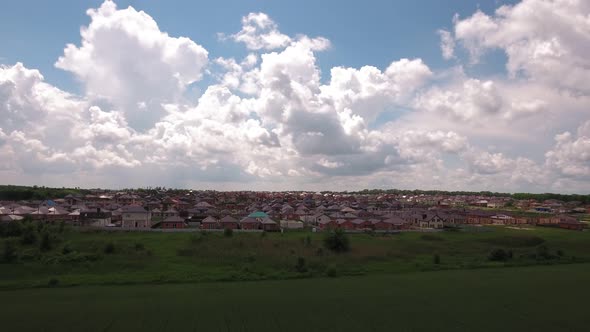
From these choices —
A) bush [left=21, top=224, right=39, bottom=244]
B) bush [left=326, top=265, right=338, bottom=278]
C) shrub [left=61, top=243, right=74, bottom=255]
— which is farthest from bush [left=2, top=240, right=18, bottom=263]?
bush [left=326, top=265, right=338, bottom=278]

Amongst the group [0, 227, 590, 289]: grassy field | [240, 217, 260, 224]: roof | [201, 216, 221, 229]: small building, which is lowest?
[0, 227, 590, 289]: grassy field

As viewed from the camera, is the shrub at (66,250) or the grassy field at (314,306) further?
the shrub at (66,250)

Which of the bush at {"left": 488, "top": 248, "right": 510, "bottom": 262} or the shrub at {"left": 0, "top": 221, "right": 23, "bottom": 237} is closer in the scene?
the bush at {"left": 488, "top": 248, "right": 510, "bottom": 262}

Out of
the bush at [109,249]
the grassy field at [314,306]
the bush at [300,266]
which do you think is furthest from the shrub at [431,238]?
the bush at [109,249]

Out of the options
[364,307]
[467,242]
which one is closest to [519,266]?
[467,242]

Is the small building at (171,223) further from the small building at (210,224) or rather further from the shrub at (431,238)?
the shrub at (431,238)

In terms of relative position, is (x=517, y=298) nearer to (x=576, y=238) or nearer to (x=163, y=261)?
(x=163, y=261)

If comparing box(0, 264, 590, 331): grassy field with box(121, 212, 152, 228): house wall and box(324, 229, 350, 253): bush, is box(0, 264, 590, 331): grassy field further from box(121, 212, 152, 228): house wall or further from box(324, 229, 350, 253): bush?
box(121, 212, 152, 228): house wall

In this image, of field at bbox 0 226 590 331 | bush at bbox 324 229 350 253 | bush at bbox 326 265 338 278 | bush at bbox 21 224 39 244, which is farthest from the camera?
bush at bbox 324 229 350 253
